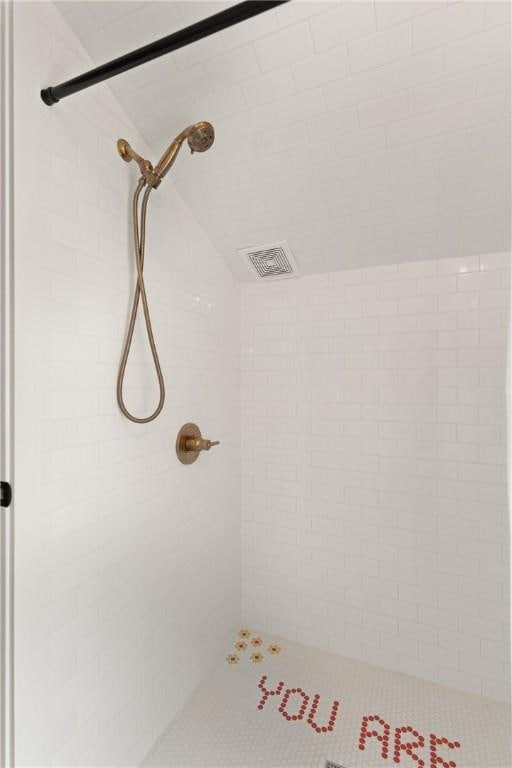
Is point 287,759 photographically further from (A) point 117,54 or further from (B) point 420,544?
(A) point 117,54

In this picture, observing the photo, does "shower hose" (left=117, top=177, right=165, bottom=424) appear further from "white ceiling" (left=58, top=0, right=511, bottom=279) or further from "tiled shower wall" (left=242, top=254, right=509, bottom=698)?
"tiled shower wall" (left=242, top=254, right=509, bottom=698)

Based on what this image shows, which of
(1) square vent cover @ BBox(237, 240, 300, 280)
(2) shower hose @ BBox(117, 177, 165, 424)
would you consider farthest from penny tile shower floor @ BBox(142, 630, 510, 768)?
(1) square vent cover @ BBox(237, 240, 300, 280)

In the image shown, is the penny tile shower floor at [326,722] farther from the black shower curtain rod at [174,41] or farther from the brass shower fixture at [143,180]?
the black shower curtain rod at [174,41]

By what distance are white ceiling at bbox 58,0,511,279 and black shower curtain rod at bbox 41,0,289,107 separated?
33 cm

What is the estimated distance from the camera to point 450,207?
1.45m

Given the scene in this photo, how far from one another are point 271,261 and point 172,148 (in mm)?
802

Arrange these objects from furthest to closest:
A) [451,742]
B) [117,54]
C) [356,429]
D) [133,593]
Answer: [356,429], [451,742], [133,593], [117,54]

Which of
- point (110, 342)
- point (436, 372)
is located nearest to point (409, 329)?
point (436, 372)

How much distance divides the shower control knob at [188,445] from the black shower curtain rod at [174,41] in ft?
3.67

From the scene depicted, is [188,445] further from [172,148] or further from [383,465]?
[172,148]

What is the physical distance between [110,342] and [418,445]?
137 cm

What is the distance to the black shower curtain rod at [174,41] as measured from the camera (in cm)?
71

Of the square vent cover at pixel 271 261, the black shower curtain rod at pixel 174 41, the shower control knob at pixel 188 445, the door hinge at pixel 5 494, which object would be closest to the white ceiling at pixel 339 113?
the square vent cover at pixel 271 261

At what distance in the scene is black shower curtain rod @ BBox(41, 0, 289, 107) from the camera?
71 cm
